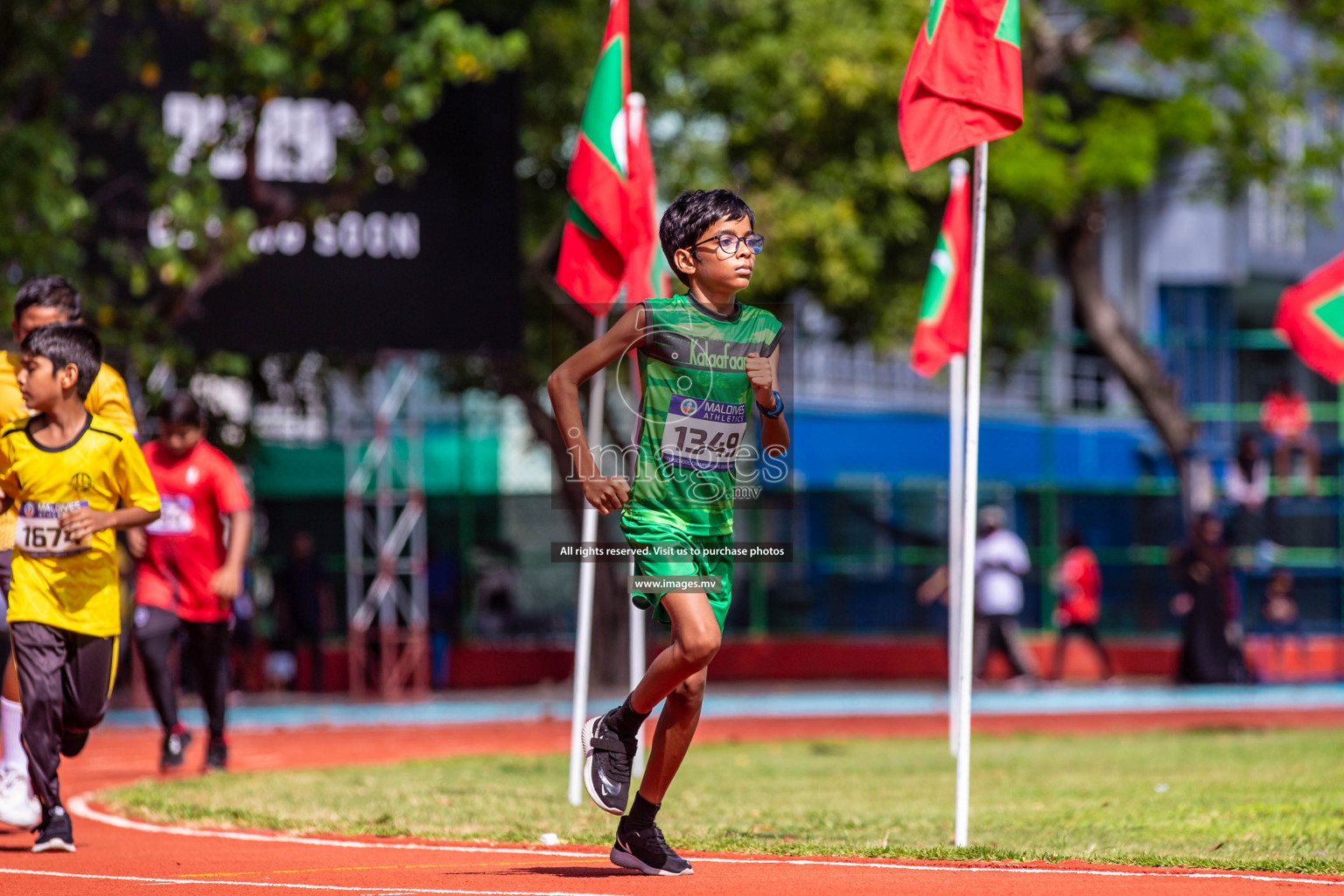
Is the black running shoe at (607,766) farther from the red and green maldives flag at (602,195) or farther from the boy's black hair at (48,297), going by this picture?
the red and green maldives flag at (602,195)

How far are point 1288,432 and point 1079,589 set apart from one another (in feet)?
11.3

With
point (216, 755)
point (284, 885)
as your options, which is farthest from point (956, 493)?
point (284, 885)

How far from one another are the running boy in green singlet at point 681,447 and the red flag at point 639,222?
10.4 feet

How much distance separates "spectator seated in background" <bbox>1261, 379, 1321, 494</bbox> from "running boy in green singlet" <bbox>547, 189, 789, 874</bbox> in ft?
57.7

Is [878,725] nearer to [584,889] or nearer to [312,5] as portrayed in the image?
[312,5]

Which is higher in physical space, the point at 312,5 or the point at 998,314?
the point at 312,5

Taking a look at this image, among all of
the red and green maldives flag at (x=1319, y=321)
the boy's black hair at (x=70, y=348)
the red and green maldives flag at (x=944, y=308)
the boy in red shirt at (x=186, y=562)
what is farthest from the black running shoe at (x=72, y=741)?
the red and green maldives flag at (x=1319, y=321)

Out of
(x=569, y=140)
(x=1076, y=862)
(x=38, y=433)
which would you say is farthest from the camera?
(x=569, y=140)

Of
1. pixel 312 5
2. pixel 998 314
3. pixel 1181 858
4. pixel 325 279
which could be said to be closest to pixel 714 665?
pixel 998 314

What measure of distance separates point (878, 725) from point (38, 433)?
11.1 metres

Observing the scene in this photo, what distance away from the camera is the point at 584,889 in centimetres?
576

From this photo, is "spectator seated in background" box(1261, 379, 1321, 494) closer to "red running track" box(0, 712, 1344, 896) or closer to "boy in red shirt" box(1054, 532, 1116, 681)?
"boy in red shirt" box(1054, 532, 1116, 681)

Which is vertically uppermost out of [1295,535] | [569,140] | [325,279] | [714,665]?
[569,140]

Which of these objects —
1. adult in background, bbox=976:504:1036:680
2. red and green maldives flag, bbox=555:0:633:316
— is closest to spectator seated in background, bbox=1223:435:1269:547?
adult in background, bbox=976:504:1036:680
